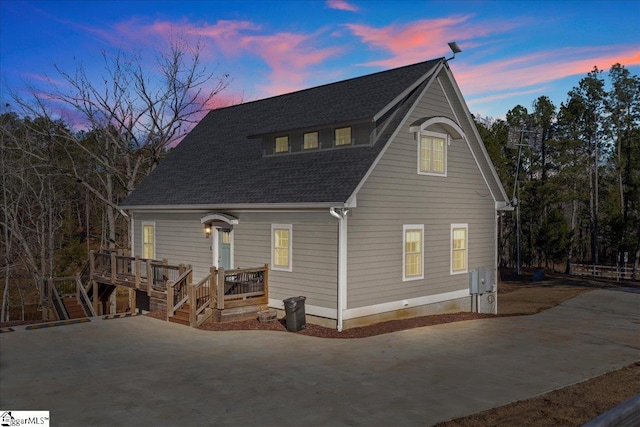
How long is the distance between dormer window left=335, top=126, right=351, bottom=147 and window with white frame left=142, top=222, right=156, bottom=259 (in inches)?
356

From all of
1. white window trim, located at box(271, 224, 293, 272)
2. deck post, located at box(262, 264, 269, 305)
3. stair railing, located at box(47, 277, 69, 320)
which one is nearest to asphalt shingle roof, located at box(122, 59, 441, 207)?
white window trim, located at box(271, 224, 293, 272)

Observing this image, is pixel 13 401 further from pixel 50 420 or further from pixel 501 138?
pixel 501 138

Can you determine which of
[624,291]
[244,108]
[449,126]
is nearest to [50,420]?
[449,126]

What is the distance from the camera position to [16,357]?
11.2m

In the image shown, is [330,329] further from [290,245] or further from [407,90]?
[407,90]

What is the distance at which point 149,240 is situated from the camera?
21250mm

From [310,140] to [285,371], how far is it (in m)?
8.96

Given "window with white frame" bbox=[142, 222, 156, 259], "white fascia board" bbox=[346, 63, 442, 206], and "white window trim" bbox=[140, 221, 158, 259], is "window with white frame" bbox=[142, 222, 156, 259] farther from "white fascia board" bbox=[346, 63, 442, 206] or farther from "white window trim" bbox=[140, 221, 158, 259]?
"white fascia board" bbox=[346, 63, 442, 206]

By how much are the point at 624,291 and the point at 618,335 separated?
56.1ft

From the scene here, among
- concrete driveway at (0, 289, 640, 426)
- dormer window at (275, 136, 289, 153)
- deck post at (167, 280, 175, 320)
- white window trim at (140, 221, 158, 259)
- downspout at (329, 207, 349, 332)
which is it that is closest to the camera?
concrete driveway at (0, 289, 640, 426)

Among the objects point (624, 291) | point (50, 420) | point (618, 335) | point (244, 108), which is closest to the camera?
point (50, 420)

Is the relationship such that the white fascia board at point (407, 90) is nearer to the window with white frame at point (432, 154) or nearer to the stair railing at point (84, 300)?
the window with white frame at point (432, 154)

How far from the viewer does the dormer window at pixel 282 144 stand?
1780 cm

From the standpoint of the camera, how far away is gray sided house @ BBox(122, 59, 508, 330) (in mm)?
14531
